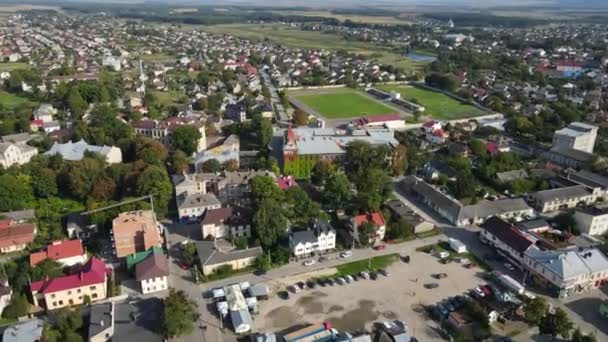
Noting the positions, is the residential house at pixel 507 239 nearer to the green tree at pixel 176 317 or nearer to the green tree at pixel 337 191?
the green tree at pixel 337 191

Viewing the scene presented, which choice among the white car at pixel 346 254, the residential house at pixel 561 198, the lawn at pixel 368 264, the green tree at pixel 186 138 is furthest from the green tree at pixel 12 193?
the residential house at pixel 561 198

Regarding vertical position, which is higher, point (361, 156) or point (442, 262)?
point (361, 156)

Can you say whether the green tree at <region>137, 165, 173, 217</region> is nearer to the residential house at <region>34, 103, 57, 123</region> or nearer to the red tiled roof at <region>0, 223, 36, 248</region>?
the red tiled roof at <region>0, 223, 36, 248</region>

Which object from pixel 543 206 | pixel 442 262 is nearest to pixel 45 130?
pixel 442 262

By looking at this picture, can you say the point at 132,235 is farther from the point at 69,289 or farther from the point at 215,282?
the point at 215,282

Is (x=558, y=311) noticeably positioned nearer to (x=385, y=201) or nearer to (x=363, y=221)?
(x=363, y=221)
